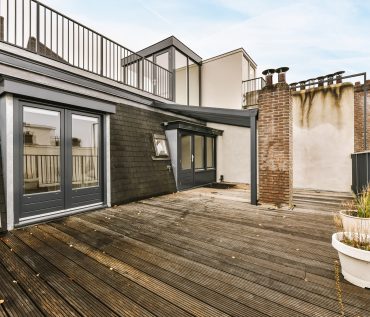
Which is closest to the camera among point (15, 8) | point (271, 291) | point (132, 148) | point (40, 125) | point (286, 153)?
point (271, 291)

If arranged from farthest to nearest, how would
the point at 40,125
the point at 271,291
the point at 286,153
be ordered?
the point at 286,153, the point at 40,125, the point at 271,291

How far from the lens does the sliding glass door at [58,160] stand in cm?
416

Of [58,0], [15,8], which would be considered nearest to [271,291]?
[15,8]

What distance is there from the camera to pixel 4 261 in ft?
8.46

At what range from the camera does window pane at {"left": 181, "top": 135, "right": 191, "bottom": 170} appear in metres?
8.41

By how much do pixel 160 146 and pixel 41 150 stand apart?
3.87m

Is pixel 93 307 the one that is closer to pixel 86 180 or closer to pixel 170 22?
pixel 86 180

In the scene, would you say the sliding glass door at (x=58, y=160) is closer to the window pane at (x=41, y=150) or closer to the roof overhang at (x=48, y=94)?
the window pane at (x=41, y=150)

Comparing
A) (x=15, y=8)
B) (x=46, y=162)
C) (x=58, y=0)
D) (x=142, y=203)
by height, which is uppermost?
(x=58, y=0)

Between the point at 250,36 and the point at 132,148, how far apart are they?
9.20 m

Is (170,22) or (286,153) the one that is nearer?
(286,153)

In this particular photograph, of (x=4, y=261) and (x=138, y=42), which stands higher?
(x=138, y=42)

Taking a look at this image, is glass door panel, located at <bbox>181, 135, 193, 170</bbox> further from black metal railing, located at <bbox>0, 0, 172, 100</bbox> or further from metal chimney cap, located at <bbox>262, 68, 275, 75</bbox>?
metal chimney cap, located at <bbox>262, 68, 275, 75</bbox>

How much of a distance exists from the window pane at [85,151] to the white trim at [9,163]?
1.19 m
